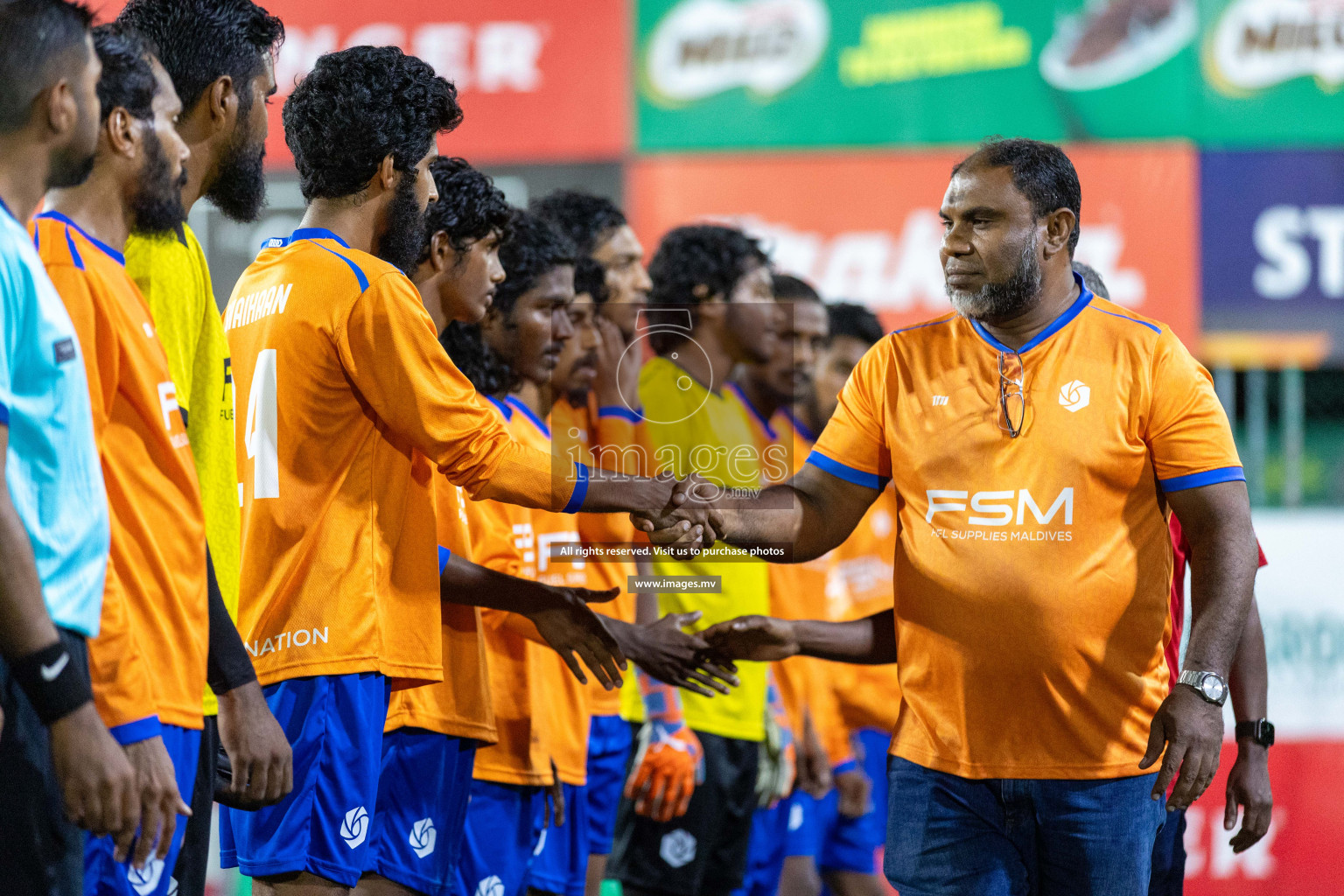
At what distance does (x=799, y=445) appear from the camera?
232 inches

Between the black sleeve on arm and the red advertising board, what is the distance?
5.19m

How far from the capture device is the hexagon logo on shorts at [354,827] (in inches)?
117

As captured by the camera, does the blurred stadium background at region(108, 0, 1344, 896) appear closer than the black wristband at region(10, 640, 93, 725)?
No

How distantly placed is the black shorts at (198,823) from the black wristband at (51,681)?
1.68ft

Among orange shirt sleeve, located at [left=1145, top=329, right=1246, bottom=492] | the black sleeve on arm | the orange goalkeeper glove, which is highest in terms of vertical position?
orange shirt sleeve, located at [left=1145, top=329, right=1246, bottom=492]

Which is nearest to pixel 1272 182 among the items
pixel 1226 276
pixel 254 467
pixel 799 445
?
pixel 1226 276

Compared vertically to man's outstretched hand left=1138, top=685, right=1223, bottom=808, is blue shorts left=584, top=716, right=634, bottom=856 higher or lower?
lower

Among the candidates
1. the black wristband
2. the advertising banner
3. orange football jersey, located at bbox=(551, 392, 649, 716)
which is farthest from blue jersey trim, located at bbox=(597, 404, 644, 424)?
the advertising banner

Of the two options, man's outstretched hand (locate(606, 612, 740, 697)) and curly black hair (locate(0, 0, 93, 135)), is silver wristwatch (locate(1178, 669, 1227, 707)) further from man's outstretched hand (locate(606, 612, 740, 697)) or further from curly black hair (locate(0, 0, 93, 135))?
curly black hair (locate(0, 0, 93, 135))

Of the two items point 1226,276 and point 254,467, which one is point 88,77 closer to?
point 254,467

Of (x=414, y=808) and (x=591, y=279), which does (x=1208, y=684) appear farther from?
(x=591, y=279)

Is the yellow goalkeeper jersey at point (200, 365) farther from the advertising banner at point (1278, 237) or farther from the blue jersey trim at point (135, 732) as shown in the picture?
the advertising banner at point (1278, 237)

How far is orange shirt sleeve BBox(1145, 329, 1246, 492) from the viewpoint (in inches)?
115

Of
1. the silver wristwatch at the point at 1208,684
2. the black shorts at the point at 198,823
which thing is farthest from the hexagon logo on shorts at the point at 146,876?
the silver wristwatch at the point at 1208,684
